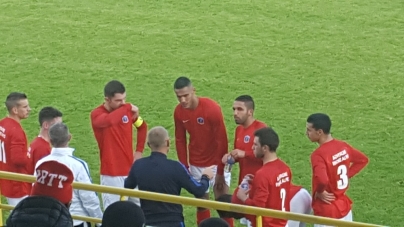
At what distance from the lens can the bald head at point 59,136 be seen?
251 inches

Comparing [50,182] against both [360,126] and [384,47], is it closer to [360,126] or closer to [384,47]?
[360,126]

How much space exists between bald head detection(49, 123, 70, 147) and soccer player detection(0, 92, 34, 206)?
0.73 meters

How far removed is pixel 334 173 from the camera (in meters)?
6.57

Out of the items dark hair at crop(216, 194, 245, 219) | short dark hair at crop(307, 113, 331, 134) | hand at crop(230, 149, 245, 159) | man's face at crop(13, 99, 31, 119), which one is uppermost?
man's face at crop(13, 99, 31, 119)

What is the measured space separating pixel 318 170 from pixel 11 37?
906 centimetres

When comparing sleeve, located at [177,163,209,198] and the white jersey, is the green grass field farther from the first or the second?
sleeve, located at [177,163,209,198]

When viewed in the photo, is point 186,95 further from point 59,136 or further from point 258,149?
point 59,136

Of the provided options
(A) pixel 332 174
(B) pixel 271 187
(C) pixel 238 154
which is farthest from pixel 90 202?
(A) pixel 332 174

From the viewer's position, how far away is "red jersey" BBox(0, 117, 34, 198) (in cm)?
709

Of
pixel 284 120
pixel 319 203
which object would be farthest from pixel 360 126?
pixel 319 203

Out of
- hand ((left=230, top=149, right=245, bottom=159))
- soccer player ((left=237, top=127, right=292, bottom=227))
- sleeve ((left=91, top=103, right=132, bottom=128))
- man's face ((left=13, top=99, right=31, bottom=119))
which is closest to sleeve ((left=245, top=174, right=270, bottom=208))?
soccer player ((left=237, top=127, right=292, bottom=227))

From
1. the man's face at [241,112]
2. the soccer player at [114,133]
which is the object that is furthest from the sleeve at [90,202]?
the man's face at [241,112]

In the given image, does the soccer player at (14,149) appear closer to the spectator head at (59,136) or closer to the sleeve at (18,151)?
the sleeve at (18,151)

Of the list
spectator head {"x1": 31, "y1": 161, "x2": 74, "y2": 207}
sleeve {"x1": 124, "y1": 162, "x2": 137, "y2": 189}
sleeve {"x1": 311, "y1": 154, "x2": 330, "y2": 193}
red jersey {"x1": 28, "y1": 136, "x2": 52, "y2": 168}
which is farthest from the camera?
red jersey {"x1": 28, "y1": 136, "x2": 52, "y2": 168}
